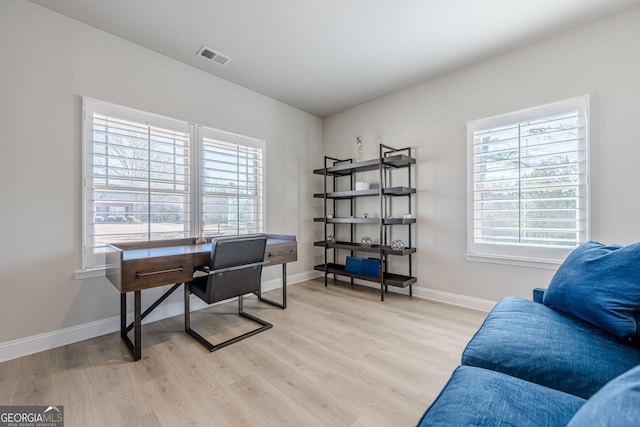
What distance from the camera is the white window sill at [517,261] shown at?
8.31 feet

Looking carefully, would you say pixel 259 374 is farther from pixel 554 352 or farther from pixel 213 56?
pixel 213 56

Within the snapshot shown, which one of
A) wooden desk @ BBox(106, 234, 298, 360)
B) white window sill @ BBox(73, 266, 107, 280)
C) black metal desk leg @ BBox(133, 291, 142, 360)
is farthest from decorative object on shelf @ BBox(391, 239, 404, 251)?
white window sill @ BBox(73, 266, 107, 280)

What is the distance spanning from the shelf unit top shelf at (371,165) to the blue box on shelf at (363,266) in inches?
49.9

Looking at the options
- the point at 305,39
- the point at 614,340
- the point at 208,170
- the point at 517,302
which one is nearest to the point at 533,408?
the point at 614,340

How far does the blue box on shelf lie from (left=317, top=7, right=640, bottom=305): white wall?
1.80 feet

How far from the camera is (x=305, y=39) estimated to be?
259 cm

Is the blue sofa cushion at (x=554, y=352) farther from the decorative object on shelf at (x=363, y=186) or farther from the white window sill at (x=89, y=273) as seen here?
the white window sill at (x=89, y=273)

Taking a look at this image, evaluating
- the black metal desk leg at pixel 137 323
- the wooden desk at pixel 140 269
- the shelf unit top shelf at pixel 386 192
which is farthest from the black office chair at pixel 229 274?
the shelf unit top shelf at pixel 386 192

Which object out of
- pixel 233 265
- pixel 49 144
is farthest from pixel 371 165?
pixel 49 144

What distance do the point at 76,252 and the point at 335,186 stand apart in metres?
3.26

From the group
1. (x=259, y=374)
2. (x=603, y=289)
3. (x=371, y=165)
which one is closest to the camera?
(x=603, y=289)

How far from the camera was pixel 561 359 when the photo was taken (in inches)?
43.0

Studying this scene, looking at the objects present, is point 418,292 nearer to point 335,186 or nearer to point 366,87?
point 335,186

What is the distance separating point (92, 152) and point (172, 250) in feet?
3.60
